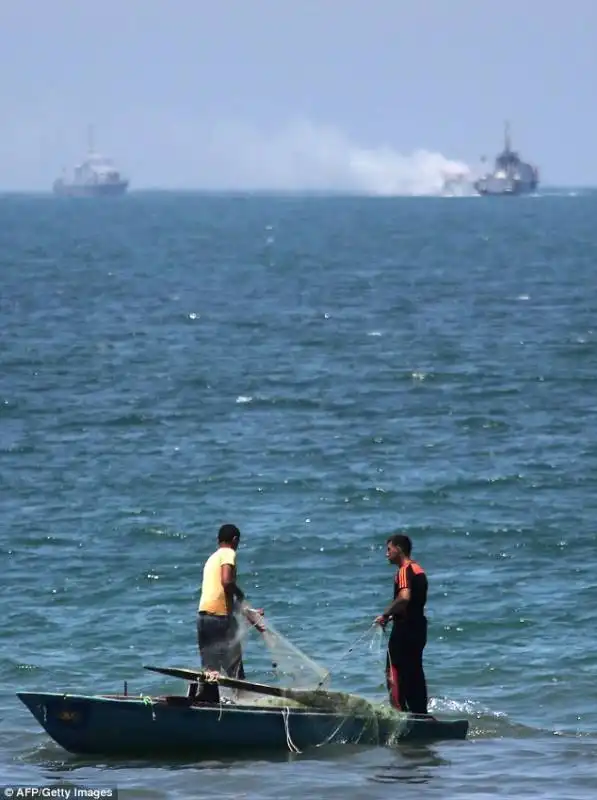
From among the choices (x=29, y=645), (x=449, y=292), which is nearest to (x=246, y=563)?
(x=29, y=645)

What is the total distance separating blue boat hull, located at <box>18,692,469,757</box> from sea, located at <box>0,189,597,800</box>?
0.15 meters

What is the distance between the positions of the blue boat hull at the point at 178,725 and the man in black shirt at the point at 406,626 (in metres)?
0.33

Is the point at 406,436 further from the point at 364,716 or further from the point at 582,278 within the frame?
the point at 582,278

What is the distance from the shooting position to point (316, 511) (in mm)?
30469

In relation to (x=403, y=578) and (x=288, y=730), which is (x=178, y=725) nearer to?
(x=288, y=730)

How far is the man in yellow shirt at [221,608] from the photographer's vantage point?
56.7ft

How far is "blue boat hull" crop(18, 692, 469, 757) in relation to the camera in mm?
16719

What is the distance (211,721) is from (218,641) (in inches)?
32.5

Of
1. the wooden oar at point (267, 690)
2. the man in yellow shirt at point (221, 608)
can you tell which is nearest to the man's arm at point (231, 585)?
the man in yellow shirt at point (221, 608)

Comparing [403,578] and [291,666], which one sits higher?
[403,578]

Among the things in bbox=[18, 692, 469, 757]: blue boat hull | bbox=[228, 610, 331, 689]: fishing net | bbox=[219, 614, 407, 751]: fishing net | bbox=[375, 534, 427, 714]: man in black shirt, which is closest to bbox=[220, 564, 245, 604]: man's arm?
bbox=[219, 614, 407, 751]: fishing net

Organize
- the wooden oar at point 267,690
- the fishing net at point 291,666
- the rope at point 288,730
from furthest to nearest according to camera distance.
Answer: the fishing net at point 291,666
the rope at point 288,730
the wooden oar at point 267,690

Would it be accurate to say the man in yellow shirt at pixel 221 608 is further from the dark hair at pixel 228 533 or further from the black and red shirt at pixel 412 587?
the black and red shirt at pixel 412 587

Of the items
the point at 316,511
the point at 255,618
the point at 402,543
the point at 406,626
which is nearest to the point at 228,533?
the point at 255,618
